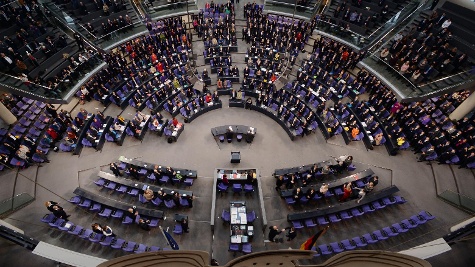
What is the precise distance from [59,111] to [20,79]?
419cm

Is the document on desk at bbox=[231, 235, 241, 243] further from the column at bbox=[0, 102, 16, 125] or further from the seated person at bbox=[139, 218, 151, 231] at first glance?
the column at bbox=[0, 102, 16, 125]

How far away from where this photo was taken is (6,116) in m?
19.3

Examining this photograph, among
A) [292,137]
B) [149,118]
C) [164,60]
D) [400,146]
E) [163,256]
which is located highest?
[164,60]

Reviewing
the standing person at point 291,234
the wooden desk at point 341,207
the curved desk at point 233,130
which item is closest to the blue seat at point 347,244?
the wooden desk at point 341,207

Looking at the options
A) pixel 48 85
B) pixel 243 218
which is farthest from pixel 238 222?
pixel 48 85

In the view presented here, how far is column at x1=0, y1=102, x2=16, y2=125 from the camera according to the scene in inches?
746

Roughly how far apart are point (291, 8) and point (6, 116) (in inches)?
1016

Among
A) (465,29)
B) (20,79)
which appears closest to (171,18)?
(20,79)

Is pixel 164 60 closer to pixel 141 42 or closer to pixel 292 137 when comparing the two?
pixel 141 42

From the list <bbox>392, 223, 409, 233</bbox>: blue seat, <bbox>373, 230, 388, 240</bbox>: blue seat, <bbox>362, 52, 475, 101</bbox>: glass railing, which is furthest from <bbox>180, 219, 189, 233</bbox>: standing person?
<bbox>362, 52, 475, 101</bbox>: glass railing

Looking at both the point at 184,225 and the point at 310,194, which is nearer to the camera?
the point at 184,225

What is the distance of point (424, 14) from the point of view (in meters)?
23.5

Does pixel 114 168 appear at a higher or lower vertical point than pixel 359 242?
higher

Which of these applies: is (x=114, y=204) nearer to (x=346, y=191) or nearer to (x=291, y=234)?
(x=291, y=234)
